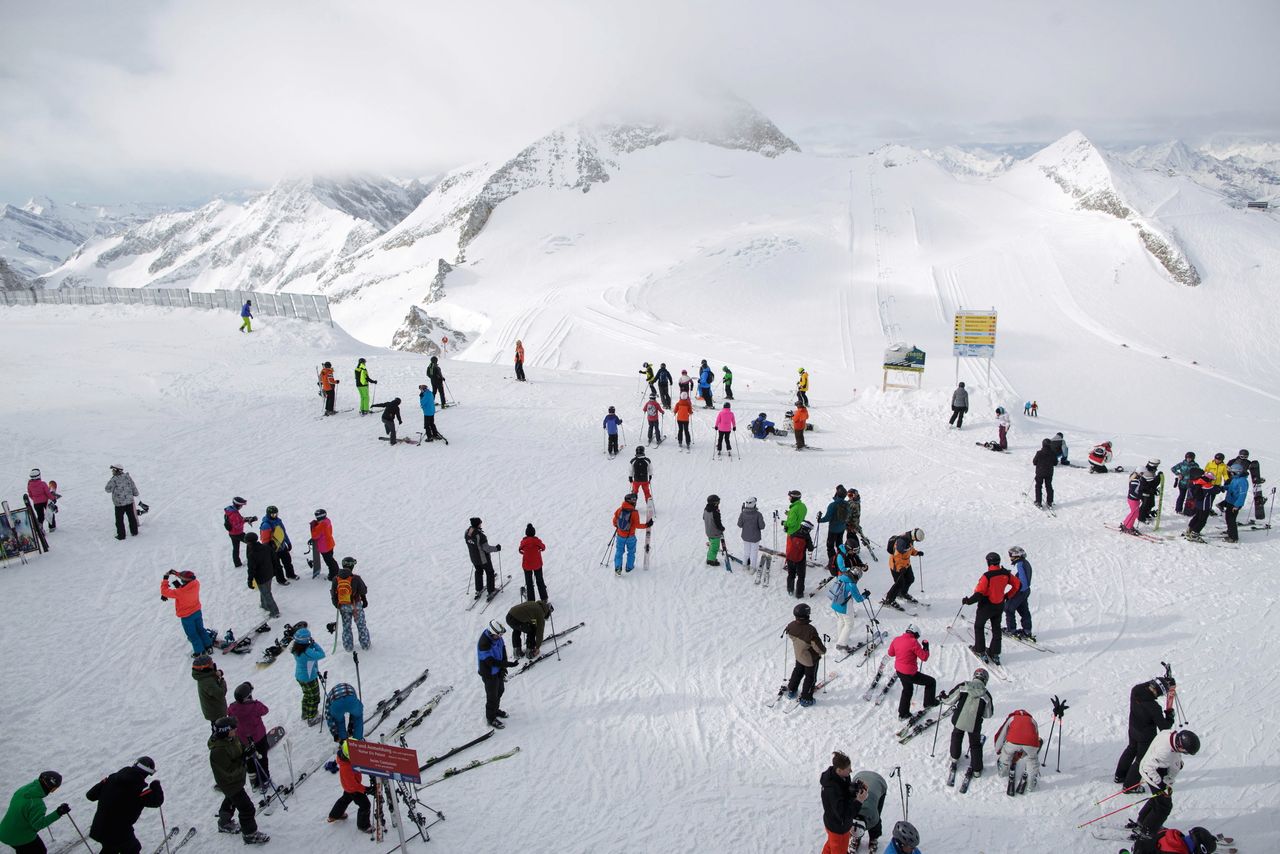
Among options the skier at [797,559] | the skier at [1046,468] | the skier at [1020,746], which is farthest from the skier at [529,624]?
the skier at [1046,468]

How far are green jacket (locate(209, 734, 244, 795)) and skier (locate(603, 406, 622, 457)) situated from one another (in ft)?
38.9

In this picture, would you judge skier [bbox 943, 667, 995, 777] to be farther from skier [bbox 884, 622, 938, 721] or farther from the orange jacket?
the orange jacket

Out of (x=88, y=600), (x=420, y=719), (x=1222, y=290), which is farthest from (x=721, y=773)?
(x=1222, y=290)

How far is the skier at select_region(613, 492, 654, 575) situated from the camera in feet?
40.8

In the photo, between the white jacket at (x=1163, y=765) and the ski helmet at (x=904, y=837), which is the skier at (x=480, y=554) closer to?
the ski helmet at (x=904, y=837)

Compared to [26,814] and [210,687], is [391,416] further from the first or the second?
[26,814]

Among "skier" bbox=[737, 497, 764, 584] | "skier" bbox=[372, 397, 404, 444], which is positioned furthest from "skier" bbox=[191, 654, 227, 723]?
"skier" bbox=[372, 397, 404, 444]

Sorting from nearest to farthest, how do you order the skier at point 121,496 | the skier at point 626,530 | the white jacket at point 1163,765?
the white jacket at point 1163,765
the skier at point 626,530
the skier at point 121,496

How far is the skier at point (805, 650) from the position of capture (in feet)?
29.5

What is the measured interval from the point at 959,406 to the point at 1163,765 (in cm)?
1512

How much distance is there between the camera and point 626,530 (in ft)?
40.9

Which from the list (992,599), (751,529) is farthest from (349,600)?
(992,599)

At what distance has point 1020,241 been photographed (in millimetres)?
52594

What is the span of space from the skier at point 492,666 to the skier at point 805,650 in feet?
12.4
